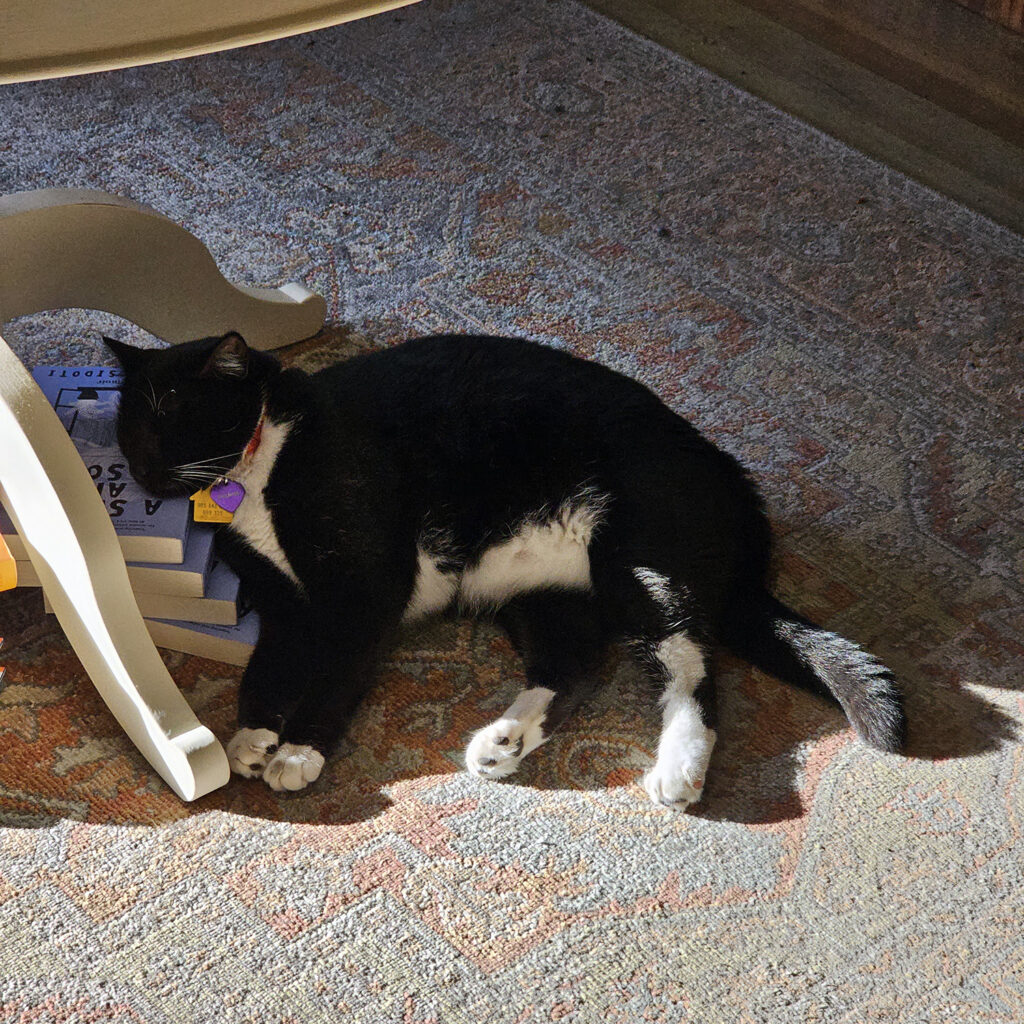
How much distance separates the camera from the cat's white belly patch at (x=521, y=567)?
1.37 m

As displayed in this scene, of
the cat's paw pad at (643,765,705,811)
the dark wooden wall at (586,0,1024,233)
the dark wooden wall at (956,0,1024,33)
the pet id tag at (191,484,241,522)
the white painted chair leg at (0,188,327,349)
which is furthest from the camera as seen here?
the dark wooden wall at (586,0,1024,233)

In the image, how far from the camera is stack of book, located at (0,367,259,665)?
130cm

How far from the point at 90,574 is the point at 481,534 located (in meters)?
0.45

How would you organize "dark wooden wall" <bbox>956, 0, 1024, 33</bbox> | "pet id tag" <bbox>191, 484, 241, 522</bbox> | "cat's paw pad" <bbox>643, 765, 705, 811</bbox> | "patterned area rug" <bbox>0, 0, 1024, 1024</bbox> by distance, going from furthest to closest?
1. "dark wooden wall" <bbox>956, 0, 1024, 33</bbox>
2. "pet id tag" <bbox>191, 484, 241, 522</bbox>
3. "cat's paw pad" <bbox>643, 765, 705, 811</bbox>
4. "patterned area rug" <bbox>0, 0, 1024, 1024</bbox>

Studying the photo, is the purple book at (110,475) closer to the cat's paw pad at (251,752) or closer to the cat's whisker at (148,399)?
the cat's whisker at (148,399)

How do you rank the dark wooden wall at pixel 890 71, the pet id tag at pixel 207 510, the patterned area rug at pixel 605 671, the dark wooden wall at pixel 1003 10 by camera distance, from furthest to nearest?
the dark wooden wall at pixel 890 71
the dark wooden wall at pixel 1003 10
the pet id tag at pixel 207 510
the patterned area rug at pixel 605 671

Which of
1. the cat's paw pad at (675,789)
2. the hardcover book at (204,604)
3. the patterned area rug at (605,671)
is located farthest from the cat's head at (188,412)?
the cat's paw pad at (675,789)

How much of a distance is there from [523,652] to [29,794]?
0.55m

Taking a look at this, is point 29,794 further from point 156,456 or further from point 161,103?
point 161,103

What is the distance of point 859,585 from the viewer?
58.5 inches

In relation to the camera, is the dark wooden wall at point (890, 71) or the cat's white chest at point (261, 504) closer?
the cat's white chest at point (261, 504)

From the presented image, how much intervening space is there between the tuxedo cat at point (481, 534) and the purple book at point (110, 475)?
0.04m

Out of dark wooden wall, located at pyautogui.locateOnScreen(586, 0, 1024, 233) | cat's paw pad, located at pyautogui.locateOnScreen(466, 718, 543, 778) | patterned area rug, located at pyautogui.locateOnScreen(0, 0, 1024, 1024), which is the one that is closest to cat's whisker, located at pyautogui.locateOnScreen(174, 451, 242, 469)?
patterned area rug, located at pyautogui.locateOnScreen(0, 0, 1024, 1024)

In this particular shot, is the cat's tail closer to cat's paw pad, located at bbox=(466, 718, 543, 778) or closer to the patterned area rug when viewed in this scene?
the patterned area rug
